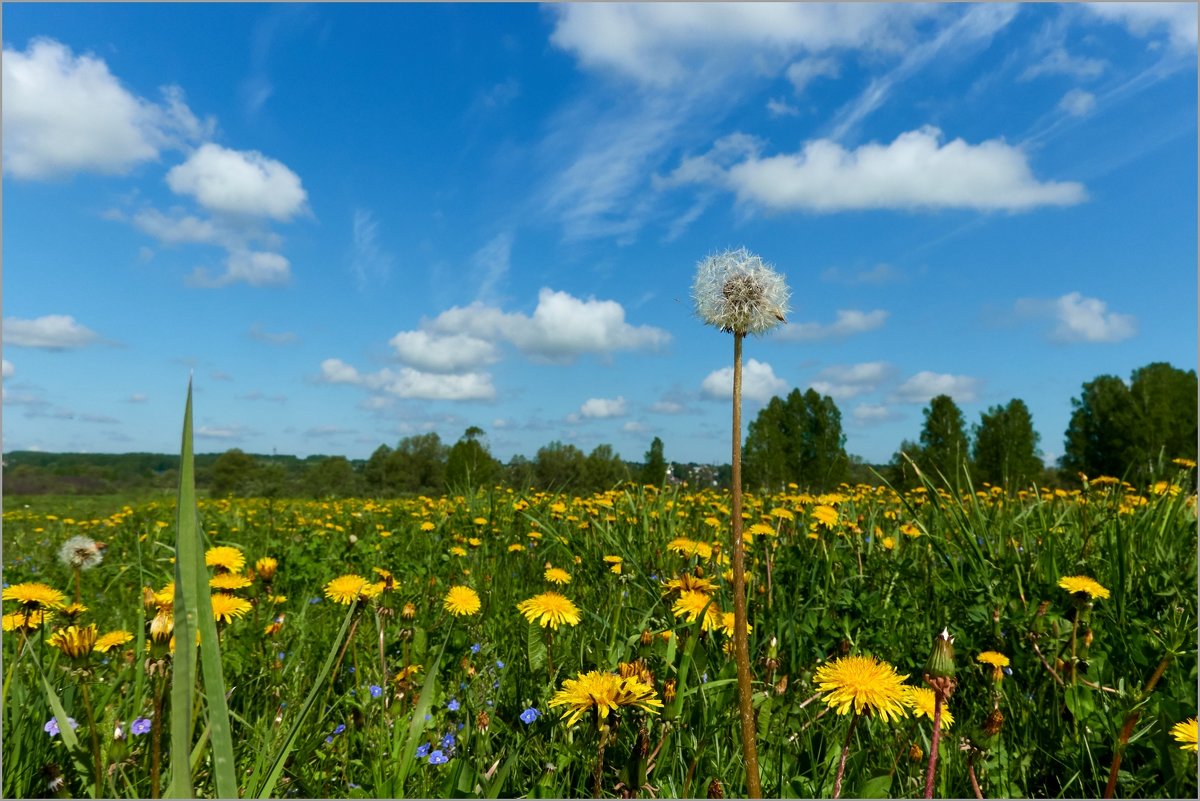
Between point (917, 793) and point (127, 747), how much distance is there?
1.96 metres

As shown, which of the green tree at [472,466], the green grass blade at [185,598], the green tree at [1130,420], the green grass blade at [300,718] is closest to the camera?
the green grass blade at [185,598]

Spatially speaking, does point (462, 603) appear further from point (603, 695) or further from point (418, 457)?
point (418, 457)

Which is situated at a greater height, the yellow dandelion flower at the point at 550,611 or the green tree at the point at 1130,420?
the green tree at the point at 1130,420

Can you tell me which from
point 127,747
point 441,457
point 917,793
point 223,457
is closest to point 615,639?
point 917,793

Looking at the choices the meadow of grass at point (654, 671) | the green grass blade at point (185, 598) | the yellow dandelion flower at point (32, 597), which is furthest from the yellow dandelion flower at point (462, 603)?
the green grass blade at point (185, 598)

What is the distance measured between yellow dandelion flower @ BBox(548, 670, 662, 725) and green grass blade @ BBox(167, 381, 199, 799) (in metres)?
0.68

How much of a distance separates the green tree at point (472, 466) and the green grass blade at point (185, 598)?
5211 millimetres

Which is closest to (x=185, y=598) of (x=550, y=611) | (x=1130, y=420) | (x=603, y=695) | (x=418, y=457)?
(x=603, y=695)

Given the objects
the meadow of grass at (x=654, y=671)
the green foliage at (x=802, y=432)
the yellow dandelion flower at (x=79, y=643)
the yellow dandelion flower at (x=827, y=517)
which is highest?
the green foliage at (x=802, y=432)

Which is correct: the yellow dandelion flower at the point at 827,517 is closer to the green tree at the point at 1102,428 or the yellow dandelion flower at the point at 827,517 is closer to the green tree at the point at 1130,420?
the green tree at the point at 1130,420

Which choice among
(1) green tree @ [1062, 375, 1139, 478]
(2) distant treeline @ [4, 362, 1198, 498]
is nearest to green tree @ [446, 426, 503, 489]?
(2) distant treeline @ [4, 362, 1198, 498]

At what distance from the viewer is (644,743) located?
139 centimetres

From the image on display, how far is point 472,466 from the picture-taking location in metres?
8.79

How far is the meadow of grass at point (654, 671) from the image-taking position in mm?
1703
